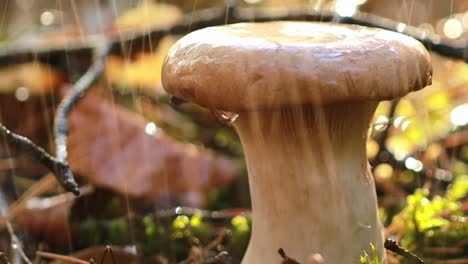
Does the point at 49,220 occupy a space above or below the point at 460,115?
below

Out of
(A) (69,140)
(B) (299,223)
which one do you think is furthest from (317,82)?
(A) (69,140)

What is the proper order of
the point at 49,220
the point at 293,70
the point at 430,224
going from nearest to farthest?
the point at 293,70
the point at 430,224
the point at 49,220

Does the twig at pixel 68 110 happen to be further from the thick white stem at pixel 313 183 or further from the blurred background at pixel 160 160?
the thick white stem at pixel 313 183

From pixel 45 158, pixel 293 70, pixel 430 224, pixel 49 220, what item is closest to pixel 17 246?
pixel 45 158

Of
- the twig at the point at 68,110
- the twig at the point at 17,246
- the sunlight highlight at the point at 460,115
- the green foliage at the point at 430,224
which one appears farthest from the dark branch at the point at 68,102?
the sunlight highlight at the point at 460,115

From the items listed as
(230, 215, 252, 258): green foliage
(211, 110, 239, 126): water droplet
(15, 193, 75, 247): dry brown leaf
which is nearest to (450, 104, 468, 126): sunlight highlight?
(230, 215, 252, 258): green foliage

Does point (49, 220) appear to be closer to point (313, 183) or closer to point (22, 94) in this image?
point (313, 183)

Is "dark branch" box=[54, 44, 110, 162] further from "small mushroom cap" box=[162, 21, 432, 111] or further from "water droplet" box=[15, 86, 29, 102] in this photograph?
"water droplet" box=[15, 86, 29, 102]

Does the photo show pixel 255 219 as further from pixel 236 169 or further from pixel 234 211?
pixel 236 169

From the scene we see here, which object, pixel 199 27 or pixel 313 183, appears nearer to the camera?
pixel 313 183

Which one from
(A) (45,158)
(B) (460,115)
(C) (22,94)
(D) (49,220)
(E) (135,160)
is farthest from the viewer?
(C) (22,94)
